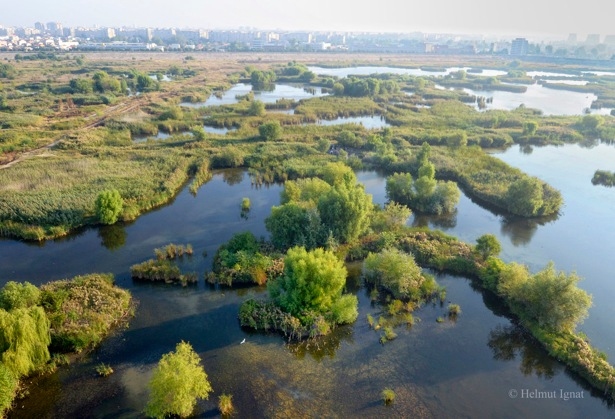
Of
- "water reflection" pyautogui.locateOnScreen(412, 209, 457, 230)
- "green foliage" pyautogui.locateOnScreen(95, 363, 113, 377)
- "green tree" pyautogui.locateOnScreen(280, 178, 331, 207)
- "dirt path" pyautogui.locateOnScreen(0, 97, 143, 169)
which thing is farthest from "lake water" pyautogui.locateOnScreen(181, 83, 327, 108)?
"green foliage" pyautogui.locateOnScreen(95, 363, 113, 377)

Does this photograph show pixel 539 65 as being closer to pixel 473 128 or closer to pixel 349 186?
pixel 473 128

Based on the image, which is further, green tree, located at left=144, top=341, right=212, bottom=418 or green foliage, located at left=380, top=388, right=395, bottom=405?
green foliage, located at left=380, top=388, right=395, bottom=405

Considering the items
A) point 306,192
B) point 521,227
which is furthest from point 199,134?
point 521,227

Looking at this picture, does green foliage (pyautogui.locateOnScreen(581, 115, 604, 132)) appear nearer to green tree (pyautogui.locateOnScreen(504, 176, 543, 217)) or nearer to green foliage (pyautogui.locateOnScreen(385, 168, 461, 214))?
green tree (pyautogui.locateOnScreen(504, 176, 543, 217))

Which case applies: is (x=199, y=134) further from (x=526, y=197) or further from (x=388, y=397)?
(x=388, y=397)

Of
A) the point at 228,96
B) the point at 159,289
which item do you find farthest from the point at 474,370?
the point at 228,96
